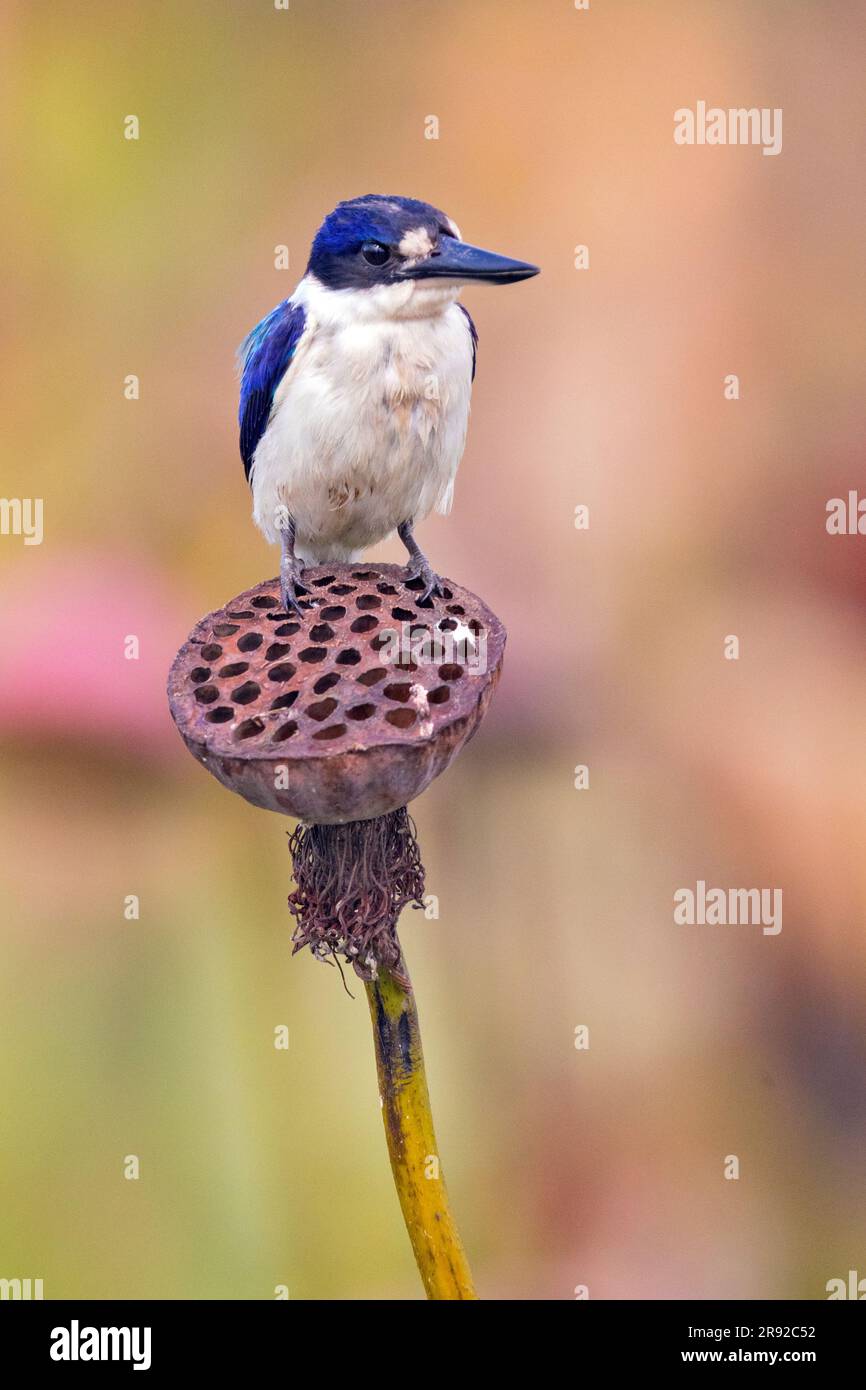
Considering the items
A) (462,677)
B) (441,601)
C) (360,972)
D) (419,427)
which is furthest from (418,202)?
(360,972)

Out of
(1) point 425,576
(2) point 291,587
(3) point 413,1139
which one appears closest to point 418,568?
(1) point 425,576

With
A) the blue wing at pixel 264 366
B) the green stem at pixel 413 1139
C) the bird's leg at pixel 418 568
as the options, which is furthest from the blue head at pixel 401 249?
the green stem at pixel 413 1139

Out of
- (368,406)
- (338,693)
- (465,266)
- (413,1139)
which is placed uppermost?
(465,266)

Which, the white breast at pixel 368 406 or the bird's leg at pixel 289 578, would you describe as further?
the white breast at pixel 368 406

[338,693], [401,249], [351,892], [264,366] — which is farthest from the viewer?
[264,366]

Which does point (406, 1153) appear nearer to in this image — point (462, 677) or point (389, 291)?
point (462, 677)

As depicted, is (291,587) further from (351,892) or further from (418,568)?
(351,892)

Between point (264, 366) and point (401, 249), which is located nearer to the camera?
point (401, 249)

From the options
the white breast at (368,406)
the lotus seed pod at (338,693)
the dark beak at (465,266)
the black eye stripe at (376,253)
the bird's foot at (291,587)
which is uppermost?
the black eye stripe at (376,253)

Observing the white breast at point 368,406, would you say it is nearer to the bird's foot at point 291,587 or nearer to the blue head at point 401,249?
the blue head at point 401,249
